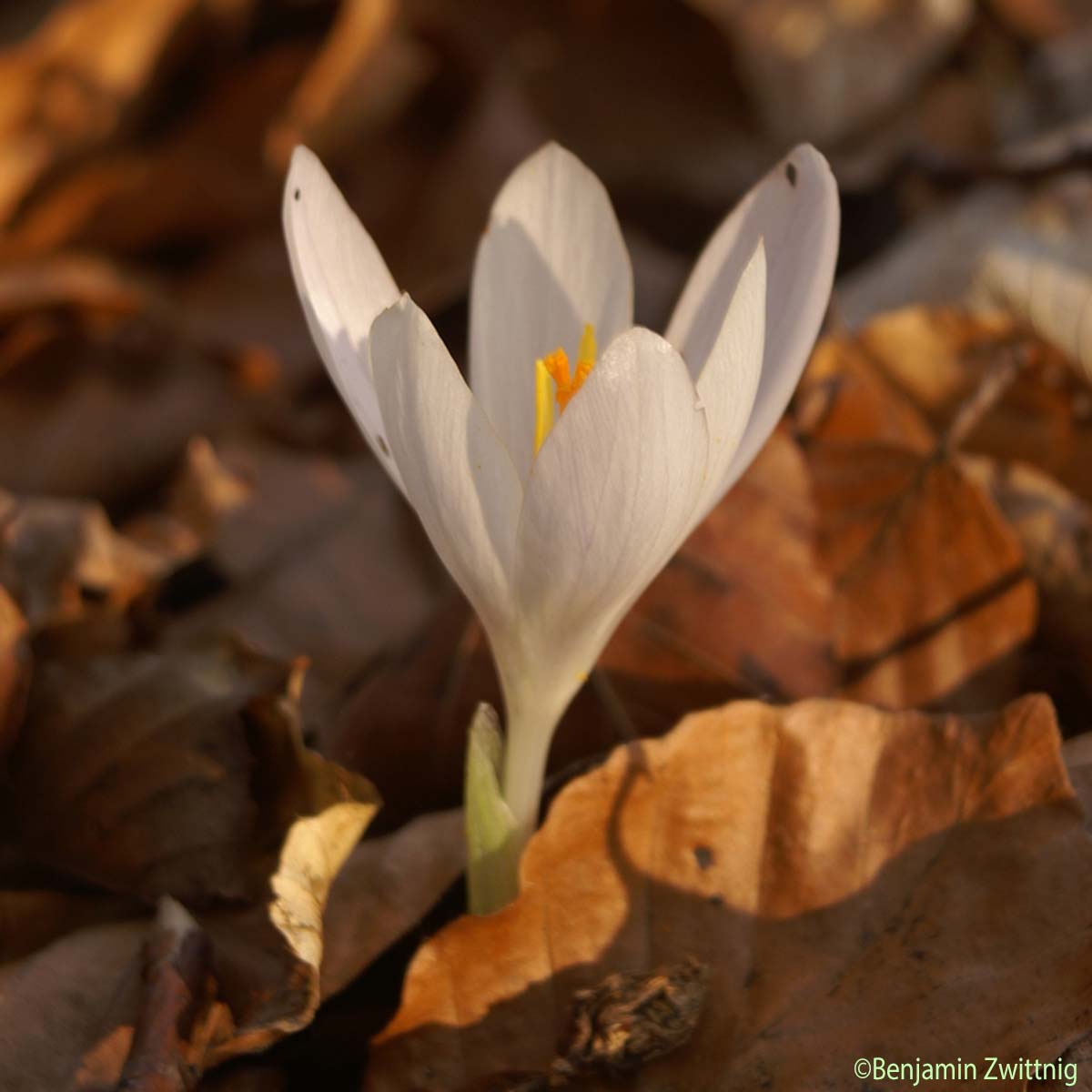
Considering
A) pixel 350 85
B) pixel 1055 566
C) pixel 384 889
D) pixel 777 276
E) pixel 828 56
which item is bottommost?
pixel 1055 566

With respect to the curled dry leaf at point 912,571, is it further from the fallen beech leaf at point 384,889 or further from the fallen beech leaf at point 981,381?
the fallen beech leaf at point 384,889

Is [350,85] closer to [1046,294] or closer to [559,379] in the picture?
[1046,294]

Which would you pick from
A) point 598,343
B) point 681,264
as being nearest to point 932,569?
point 598,343

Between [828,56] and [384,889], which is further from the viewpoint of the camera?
[828,56]

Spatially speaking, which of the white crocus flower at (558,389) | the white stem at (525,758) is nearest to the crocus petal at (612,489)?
the white crocus flower at (558,389)

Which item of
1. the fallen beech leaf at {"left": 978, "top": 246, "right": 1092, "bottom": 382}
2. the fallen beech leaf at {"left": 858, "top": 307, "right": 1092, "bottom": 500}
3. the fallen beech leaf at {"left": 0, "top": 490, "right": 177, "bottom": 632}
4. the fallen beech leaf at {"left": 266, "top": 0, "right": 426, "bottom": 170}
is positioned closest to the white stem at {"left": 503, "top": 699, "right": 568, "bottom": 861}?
the fallen beech leaf at {"left": 0, "top": 490, "right": 177, "bottom": 632}

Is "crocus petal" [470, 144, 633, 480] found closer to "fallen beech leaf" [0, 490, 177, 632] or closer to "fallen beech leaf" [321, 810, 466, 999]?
"fallen beech leaf" [321, 810, 466, 999]

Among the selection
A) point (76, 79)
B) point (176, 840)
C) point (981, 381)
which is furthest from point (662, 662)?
point (76, 79)
